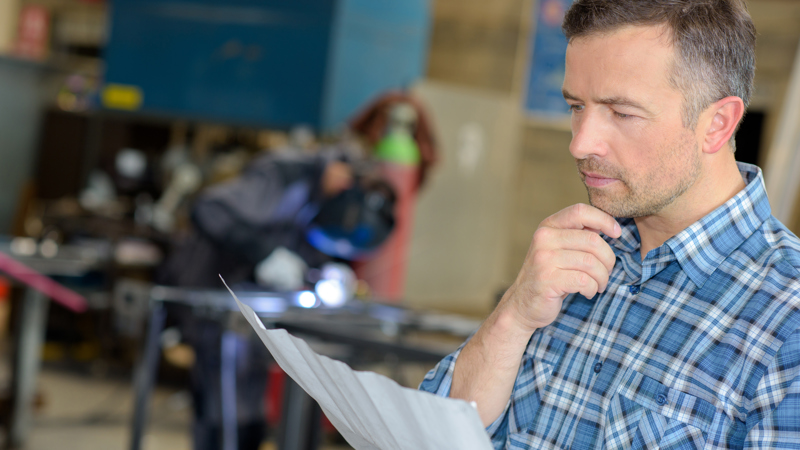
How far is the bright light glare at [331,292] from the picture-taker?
2826 millimetres

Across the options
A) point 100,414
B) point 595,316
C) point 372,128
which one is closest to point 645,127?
point 595,316

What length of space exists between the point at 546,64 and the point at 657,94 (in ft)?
20.7

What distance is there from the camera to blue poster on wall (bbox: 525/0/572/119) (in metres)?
6.98

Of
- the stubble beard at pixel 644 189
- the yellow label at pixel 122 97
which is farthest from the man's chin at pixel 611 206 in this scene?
the yellow label at pixel 122 97

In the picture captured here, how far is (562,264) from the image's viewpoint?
3.25 feet

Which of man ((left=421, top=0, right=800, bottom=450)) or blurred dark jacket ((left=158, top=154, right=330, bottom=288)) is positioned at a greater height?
man ((left=421, top=0, right=800, bottom=450))

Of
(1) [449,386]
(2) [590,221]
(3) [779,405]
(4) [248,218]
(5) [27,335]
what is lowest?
(5) [27,335]

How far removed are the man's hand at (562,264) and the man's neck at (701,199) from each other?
65 mm

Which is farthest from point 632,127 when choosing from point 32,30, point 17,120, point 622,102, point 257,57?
point 32,30

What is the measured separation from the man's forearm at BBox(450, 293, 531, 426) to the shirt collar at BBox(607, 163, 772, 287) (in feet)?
0.70

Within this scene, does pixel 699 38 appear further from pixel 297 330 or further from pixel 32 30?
pixel 32 30

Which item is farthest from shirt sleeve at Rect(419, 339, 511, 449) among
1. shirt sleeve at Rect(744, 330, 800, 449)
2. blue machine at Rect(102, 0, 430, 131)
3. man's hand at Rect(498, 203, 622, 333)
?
blue machine at Rect(102, 0, 430, 131)

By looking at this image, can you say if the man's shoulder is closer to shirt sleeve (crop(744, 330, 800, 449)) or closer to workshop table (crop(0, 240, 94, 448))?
shirt sleeve (crop(744, 330, 800, 449))

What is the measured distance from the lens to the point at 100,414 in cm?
459
